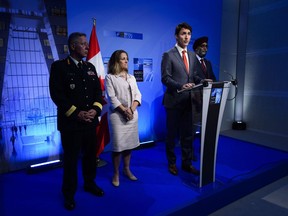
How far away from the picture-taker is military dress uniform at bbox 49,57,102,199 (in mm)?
1988

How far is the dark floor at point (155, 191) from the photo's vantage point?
212cm

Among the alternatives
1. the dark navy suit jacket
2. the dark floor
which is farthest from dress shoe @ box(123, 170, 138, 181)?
the dark navy suit jacket

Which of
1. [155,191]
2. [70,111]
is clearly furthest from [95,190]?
[70,111]

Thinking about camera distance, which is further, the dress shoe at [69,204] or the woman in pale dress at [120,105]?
the woman in pale dress at [120,105]

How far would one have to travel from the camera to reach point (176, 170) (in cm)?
288

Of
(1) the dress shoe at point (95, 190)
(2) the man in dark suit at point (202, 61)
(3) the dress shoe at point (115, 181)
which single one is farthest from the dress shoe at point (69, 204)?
(2) the man in dark suit at point (202, 61)

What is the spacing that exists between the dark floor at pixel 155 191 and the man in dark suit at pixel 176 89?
37cm

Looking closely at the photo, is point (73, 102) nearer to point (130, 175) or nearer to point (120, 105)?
point (120, 105)

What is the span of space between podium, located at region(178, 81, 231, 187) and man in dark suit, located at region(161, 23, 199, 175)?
27cm

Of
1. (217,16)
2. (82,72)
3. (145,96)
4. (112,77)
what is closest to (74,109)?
(82,72)

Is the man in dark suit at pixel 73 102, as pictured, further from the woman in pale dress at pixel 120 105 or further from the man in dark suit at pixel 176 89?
the man in dark suit at pixel 176 89

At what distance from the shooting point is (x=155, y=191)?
2455 mm

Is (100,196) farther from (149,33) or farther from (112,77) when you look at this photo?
(149,33)

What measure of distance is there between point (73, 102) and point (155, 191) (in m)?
1.26
